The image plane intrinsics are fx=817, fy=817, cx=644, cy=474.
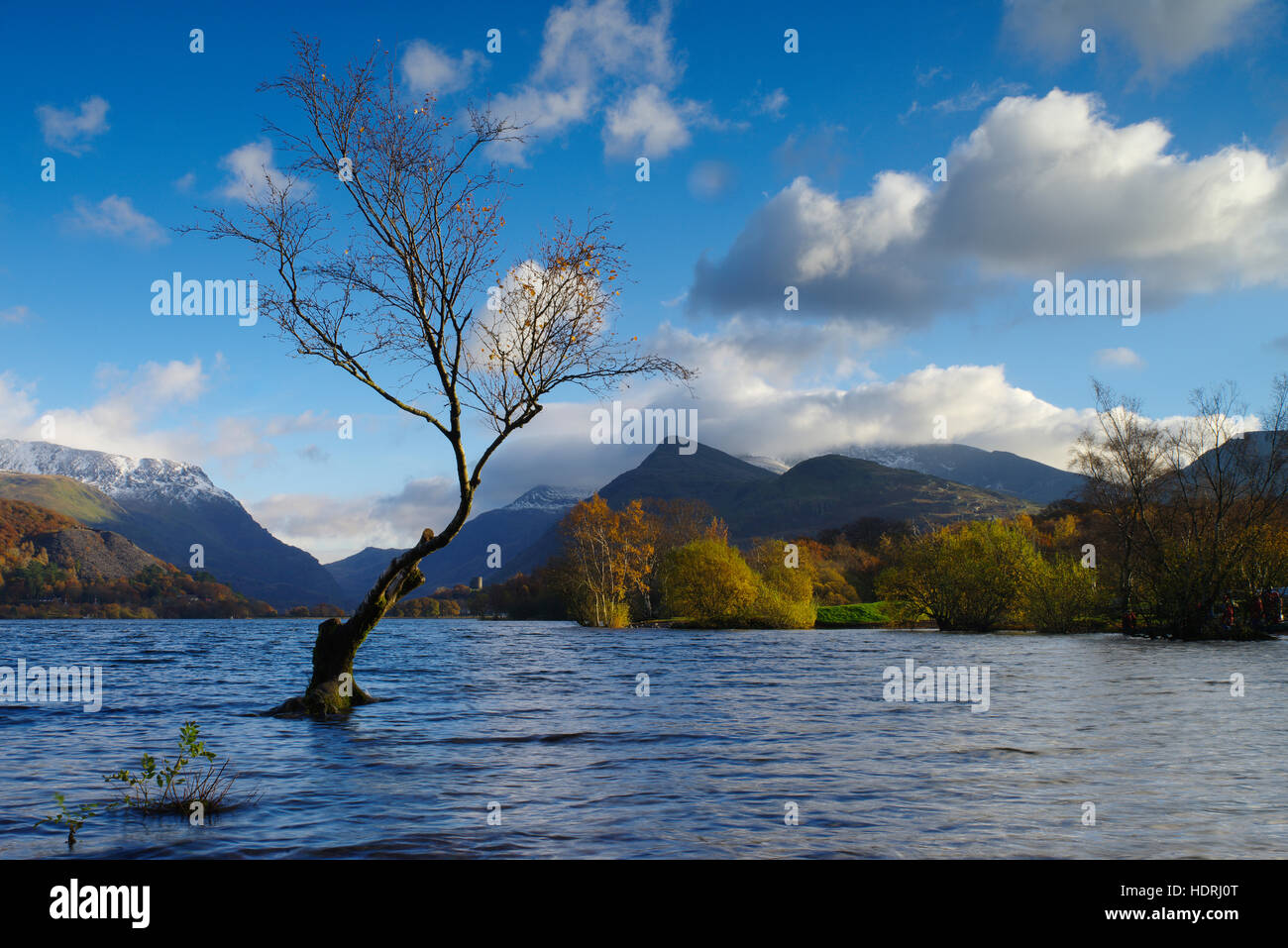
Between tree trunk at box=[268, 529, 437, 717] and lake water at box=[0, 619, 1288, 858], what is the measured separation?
40.6 inches

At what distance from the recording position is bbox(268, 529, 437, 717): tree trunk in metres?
23.7

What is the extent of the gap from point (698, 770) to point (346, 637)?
44.1 ft

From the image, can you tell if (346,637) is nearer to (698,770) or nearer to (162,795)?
(162,795)

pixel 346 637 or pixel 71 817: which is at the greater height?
pixel 346 637

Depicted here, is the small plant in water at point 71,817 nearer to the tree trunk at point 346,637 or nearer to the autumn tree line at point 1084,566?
the tree trunk at point 346,637

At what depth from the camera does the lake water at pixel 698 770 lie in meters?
10.4

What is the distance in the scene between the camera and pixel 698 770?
15.2 meters

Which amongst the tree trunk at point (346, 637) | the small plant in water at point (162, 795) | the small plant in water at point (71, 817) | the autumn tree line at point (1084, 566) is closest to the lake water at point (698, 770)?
the small plant in water at point (71, 817)

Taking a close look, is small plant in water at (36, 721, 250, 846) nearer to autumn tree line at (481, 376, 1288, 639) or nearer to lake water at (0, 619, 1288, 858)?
lake water at (0, 619, 1288, 858)

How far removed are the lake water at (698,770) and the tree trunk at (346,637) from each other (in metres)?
1.03

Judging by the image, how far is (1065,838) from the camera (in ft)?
33.8

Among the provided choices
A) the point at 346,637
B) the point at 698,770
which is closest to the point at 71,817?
the point at 698,770

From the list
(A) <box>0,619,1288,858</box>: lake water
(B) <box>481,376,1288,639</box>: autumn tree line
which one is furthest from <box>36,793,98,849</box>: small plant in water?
(B) <box>481,376,1288,639</box>: autumn tree line
